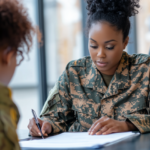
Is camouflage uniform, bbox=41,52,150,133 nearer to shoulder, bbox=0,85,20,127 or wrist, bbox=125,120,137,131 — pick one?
wrist, bbox=125,120,137,131

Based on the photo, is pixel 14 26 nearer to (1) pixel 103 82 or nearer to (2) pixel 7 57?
(2) pixel 7 57

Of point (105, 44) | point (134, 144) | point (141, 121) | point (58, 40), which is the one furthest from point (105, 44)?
point (58, 40)

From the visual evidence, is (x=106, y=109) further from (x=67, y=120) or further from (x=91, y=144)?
(x=91, y=144)

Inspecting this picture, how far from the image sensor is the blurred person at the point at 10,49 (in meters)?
0.52

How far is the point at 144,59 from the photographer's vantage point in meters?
1.24

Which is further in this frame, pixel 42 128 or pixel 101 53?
pixel 101 53

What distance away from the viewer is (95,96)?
123cm

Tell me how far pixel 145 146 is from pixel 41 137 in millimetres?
421

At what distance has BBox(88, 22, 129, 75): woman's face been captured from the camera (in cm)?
112

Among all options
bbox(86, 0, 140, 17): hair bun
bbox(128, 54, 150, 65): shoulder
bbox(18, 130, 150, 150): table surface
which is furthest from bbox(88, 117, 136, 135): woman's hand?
bbox(86, 0, 140, 17): hair bun

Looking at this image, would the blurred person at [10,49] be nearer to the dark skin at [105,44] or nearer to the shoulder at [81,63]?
the dark skin at [105,44]

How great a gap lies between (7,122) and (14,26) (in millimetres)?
245

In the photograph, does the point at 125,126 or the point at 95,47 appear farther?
the point at 95,47

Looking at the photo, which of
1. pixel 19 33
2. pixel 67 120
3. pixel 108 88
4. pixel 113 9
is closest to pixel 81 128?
pixel 67 120
